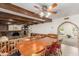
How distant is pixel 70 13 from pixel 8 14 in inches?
29.5

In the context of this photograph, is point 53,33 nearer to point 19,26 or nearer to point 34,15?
point 34,15

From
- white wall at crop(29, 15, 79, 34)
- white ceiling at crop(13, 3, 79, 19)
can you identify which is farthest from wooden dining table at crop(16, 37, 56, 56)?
white ceiling at crop(13, 3, 79, 19)

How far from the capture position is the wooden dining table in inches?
61.2

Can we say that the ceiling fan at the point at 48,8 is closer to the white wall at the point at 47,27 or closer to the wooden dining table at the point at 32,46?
the white wall at the point at 47,27

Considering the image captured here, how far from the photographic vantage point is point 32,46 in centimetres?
158

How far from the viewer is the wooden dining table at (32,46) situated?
5.10 feet

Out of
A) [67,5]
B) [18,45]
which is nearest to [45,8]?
[67,5]

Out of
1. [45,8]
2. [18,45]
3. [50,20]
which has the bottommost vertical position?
[18,45]

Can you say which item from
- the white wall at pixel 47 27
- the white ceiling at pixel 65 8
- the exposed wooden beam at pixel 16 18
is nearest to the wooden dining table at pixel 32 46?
the white wall at pixel 47 27

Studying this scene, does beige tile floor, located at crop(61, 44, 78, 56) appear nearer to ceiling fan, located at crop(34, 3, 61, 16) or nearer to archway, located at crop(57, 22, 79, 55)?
archway, located at crop(57, 22, 79, 55)

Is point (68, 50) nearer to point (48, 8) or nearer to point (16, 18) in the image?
point (48, 8)

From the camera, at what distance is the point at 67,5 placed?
5.15 ft

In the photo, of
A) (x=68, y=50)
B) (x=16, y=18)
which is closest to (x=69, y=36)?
(x=68, y=50)

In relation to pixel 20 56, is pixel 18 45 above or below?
A: above
